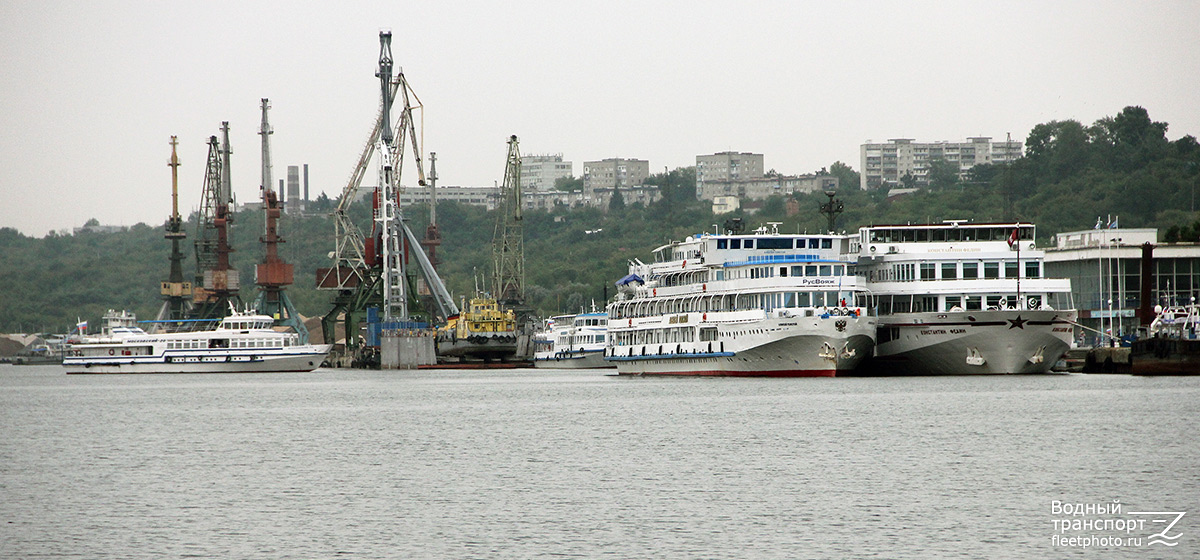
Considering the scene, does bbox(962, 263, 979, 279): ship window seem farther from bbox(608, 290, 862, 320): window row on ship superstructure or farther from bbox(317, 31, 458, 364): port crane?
bbox(317, 31, 458, 364): port crane

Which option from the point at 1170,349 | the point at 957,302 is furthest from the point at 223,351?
the point at 1170,349

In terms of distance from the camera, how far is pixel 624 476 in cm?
4634

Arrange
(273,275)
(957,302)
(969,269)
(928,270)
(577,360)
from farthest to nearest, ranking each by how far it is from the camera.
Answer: (273,275) < (577,360) < (928,270) < (969,269) < (957,302)

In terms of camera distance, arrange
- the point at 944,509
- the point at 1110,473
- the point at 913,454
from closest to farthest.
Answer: the point at 944,509, the point at 1110,473, the point at 913,454

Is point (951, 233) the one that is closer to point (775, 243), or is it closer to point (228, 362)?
point (775, 243)

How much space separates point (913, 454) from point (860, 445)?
323 cm

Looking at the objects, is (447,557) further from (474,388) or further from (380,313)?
(380,313)

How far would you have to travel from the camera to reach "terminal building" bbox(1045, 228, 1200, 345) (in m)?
109

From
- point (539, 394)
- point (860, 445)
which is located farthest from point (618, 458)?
point (539, 394)

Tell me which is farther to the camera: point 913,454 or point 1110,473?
point 913,454

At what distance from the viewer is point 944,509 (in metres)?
38.6

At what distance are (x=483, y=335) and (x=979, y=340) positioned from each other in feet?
224

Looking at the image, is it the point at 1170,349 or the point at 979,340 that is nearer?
the point at 1170,349

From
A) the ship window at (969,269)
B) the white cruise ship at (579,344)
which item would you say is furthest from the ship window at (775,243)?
the white cruise ship at (579,344)
